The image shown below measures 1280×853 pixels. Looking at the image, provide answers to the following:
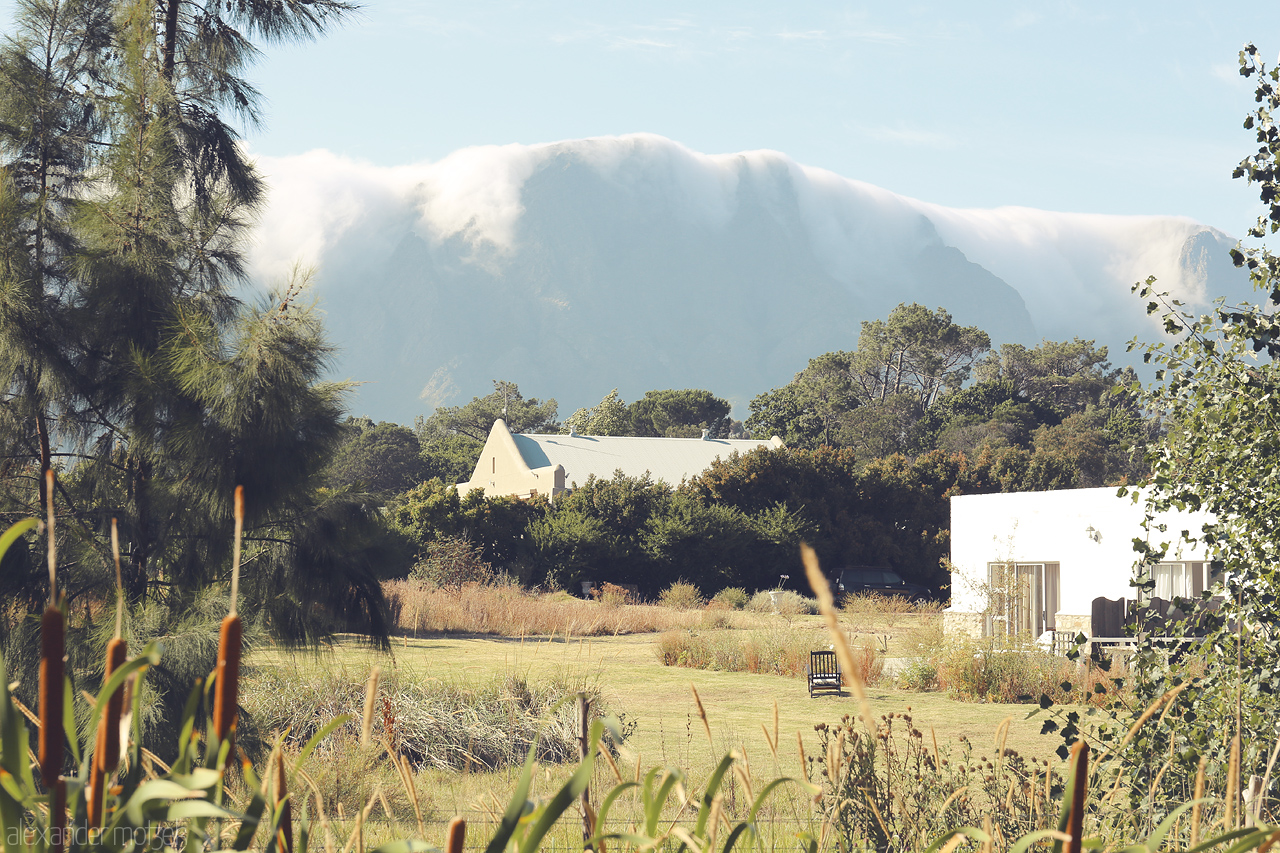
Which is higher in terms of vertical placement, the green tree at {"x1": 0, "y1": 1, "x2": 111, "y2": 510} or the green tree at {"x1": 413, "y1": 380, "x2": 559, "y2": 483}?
the green tree at {"x1": 413, "y1": 380, "x2": 559, "y2": 483}

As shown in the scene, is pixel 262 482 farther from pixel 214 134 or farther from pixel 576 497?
pixel 576 497

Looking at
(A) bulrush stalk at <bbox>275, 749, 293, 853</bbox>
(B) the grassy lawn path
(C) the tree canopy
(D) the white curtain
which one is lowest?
(B) the grassy lawn path

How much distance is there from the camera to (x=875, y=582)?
30812mm

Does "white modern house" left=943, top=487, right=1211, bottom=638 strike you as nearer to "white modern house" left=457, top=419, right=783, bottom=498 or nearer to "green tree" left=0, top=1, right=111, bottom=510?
"green tree" left=0, top=1, right=111, bottom=510

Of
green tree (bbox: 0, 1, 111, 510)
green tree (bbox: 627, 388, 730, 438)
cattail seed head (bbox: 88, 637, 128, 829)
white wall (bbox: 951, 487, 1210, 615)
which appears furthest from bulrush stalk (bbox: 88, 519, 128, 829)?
green tree (bbox: 627, 388, 730, 438)

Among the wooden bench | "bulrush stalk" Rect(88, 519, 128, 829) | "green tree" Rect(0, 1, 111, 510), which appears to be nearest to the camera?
"bulrush stalk" Rect(88, 519, 128, 829)

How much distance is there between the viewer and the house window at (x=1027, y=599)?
16.8 meters

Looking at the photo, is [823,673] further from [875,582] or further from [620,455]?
[620,455]

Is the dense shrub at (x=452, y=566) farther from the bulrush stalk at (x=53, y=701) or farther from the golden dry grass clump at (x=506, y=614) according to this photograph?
the bulrush stalk at (x=53, y=701)

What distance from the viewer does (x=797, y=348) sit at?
187 metres

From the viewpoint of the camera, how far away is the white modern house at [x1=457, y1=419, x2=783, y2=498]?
39500mm

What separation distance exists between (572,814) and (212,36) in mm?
5730

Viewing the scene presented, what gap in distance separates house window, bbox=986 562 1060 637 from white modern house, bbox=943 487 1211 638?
2 cm

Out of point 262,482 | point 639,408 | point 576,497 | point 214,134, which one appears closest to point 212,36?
point 214,134
